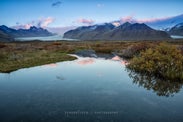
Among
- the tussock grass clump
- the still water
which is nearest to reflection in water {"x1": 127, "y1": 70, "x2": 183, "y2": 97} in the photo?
the still water

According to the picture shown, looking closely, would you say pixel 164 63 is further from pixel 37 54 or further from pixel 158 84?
pixel 37 54

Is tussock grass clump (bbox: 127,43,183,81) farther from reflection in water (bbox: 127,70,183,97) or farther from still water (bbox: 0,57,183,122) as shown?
still water (bbox: 0,57,183,122)

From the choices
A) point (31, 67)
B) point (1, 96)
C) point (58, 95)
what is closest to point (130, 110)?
point (58, 95)

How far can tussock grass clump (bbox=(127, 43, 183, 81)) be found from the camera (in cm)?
2583

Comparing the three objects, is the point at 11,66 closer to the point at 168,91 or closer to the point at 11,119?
the point at 11,119

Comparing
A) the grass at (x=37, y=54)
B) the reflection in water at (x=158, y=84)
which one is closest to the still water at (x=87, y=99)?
the reflection in water at (x=158, y=84)

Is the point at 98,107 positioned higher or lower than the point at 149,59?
lower

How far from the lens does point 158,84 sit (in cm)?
2400

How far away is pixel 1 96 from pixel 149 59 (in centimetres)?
2207

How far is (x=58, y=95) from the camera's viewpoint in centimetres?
1912

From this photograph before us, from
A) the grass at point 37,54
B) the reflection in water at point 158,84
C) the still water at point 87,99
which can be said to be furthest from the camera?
the grass at point 37,54

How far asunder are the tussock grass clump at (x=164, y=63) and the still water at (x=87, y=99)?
9.39 feet

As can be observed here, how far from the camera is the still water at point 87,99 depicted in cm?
1436

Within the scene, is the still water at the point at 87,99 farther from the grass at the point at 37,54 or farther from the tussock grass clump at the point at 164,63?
the grass at the point at 37,54
